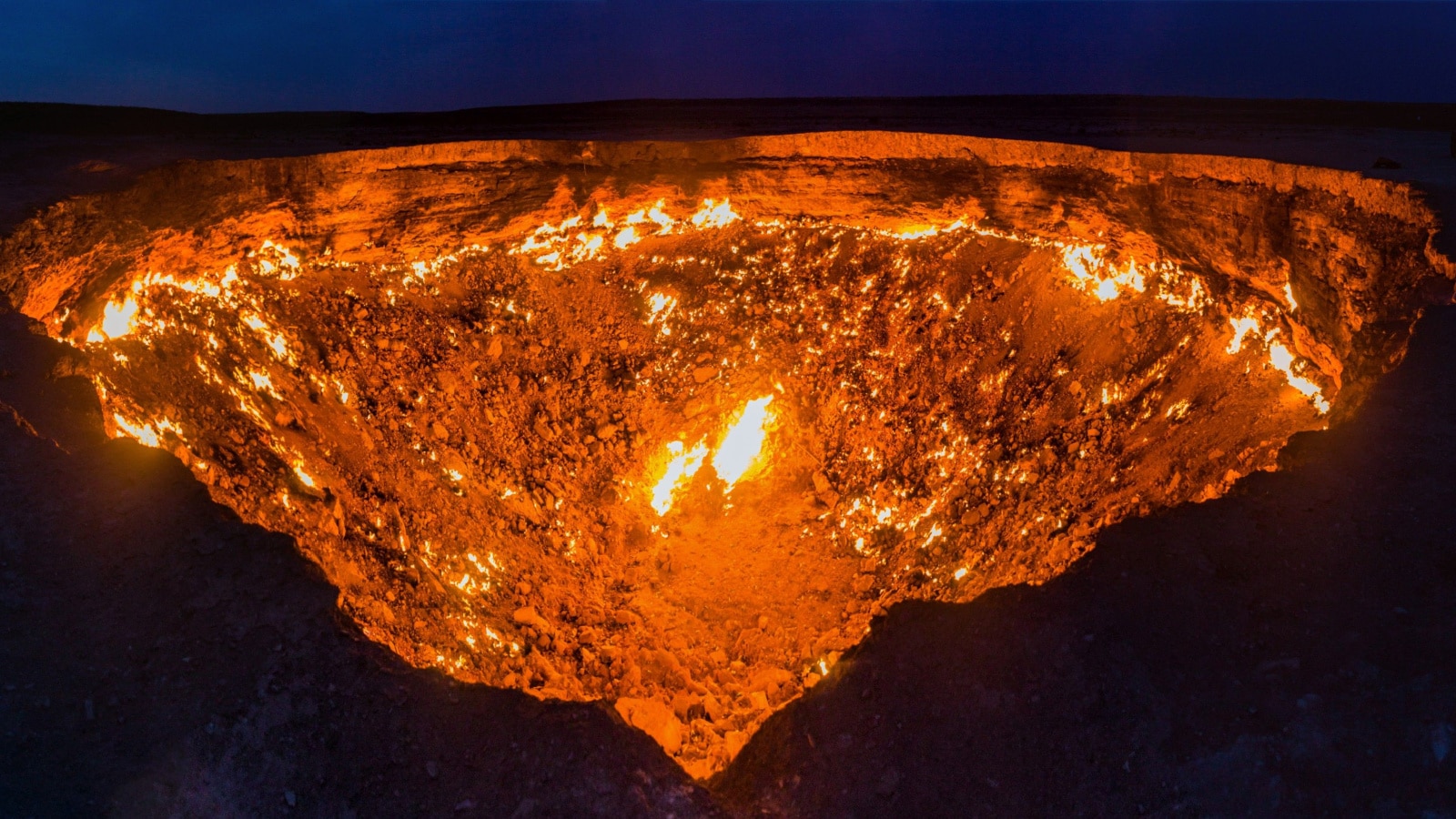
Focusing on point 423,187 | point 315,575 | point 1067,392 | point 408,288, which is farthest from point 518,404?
point 1067,392

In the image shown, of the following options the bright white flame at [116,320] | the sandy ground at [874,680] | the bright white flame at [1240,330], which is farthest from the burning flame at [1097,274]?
the bright white flame at [116,320]

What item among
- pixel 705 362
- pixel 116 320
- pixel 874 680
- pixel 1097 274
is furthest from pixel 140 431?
pixel 1097 274

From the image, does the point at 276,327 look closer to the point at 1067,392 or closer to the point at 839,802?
the point at 839,802

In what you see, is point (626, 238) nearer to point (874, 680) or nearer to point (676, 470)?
point (676, 470)

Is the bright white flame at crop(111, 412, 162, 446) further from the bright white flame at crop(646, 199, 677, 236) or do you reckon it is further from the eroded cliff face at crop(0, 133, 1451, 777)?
the bright white flame at crop(646, 199, 677, 236)

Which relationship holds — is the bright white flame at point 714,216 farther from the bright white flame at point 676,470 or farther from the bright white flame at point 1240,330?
the bright white flame at point 1240,330

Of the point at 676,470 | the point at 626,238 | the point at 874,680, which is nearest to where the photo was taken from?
the point at 874,680

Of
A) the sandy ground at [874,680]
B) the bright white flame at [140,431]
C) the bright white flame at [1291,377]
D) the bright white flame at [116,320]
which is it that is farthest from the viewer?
the bright white flame at [116,320]

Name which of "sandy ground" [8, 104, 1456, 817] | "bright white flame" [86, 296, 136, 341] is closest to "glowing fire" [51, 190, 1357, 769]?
"bright white flame" [86, 296, 136, 341]
